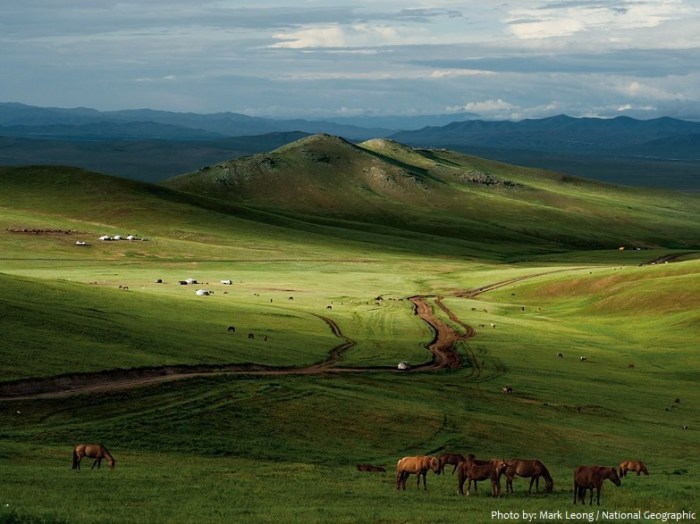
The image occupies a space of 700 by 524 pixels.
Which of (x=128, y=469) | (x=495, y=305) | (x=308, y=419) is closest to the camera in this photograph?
(x=128, y=469)

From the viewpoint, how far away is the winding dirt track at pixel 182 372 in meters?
48.8

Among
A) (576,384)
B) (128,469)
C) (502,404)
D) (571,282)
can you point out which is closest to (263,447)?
(128,469)

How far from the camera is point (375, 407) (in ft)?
172

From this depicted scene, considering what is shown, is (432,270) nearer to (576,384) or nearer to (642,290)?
(642,290)

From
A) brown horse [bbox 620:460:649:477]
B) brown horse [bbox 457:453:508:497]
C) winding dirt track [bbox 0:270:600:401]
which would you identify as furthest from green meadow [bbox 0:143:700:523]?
brown horse [bbox 620:460:649:477]

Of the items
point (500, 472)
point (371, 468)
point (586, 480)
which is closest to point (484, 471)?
point (500, 472)

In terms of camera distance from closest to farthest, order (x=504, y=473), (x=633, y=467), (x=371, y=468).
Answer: (x=504, y=473)
(x=371, y=468)
(x=633, y=467)

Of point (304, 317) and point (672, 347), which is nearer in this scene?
point (672, 347)

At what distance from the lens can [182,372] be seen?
186 ft

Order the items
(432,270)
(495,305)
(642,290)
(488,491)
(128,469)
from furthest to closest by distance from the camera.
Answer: (432,270) → (495,305) → (642,290) → (128,469) → (488,491)

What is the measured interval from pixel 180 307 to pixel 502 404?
38172mm

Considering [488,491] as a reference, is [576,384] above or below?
below

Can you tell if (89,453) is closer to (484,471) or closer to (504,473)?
(484,471)

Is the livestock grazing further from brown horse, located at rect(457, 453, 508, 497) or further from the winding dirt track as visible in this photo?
the winding dirt track
